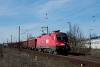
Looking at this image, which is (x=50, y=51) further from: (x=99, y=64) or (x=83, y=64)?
(x=99, y=64)

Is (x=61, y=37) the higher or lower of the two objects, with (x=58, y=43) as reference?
higher

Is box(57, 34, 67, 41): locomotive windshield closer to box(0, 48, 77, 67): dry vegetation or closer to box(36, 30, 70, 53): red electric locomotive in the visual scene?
→ box(36, 30, 70, 53): red electric locomotive

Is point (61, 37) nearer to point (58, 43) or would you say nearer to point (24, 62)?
point (58, 43)

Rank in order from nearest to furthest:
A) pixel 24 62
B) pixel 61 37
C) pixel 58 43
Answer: pixel 24 62, pixel 58 43, pixel 61 37

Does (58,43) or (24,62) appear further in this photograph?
(58,43)

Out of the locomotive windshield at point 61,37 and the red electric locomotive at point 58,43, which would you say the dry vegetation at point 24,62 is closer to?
the red electric locomotive at point 58,43

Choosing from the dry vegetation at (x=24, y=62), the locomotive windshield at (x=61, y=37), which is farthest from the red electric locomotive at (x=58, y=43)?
the dry vegetation at (x=24, y=62)

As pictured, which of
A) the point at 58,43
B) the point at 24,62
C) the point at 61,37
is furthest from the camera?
the point at 61,37

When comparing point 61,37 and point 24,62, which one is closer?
point 24,62

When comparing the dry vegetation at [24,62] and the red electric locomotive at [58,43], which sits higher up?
the red electric locomotive at [58,43]

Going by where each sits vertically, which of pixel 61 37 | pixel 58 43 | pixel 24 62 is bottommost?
pixel 24 62

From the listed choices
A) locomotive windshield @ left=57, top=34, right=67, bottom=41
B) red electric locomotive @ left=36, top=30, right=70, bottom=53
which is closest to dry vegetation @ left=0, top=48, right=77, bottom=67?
red electric locomotive @ left=36, top=30, right=70, bottom=53

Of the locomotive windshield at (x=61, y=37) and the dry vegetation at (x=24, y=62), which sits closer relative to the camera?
the dry vegetation at (x=24, y=62)

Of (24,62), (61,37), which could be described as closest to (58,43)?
(61,37)
